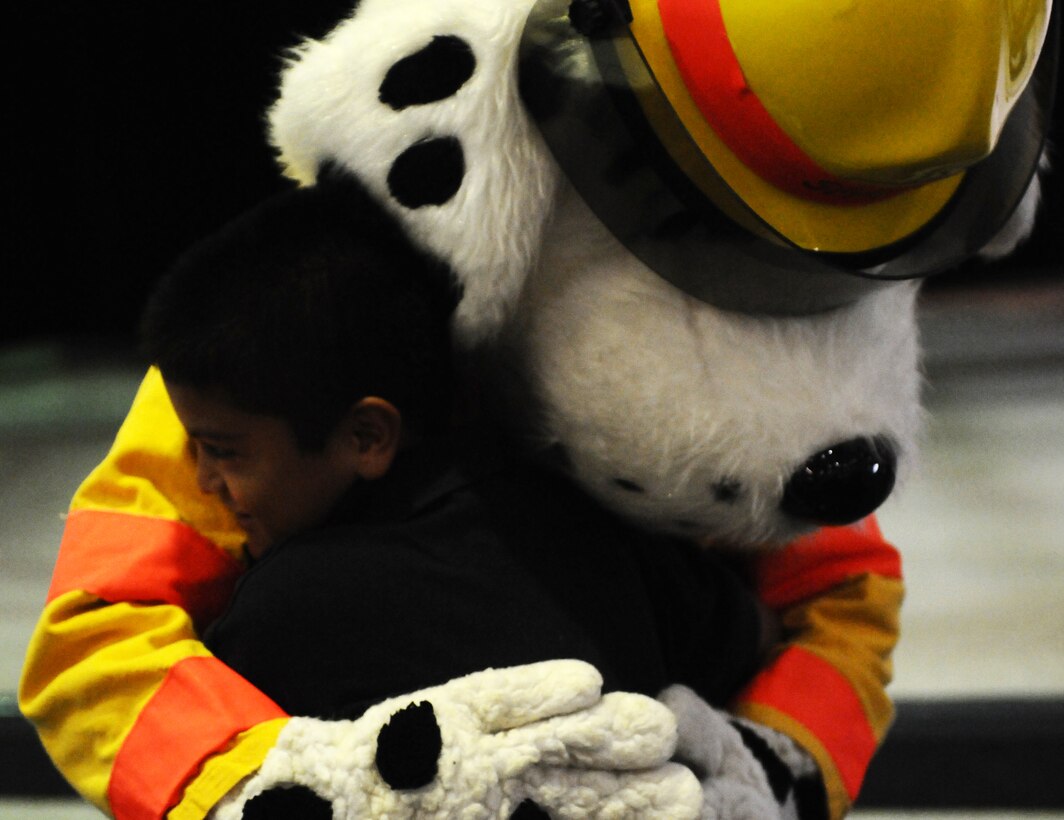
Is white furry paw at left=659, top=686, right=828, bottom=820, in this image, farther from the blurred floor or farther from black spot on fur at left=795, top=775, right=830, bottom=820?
the blurred floor

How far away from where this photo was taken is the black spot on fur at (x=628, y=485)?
0.74 m

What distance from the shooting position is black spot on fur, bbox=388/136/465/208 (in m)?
0.68

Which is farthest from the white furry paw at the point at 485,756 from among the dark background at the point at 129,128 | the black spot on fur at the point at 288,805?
the dark background at the point at 129,128

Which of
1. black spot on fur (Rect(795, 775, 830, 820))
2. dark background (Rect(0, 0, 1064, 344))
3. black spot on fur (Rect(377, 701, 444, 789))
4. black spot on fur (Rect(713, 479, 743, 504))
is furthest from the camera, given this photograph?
dark background (Rect(0, 0, 1064, 344))

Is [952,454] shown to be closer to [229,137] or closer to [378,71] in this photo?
[229,137]

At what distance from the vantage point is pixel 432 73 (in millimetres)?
683

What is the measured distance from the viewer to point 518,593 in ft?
2.33

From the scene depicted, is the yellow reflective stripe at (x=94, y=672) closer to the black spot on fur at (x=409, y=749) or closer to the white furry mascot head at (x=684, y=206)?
the black spot on fur at (x=409, y=749)

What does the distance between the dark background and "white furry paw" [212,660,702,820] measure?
1910 millimetres

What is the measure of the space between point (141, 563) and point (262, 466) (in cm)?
9

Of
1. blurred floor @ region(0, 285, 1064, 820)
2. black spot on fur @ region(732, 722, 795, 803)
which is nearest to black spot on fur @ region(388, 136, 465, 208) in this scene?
black spot on fur @ region(732, 722, 795, 803)

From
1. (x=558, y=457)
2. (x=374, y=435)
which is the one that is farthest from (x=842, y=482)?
(x=374, y=435)

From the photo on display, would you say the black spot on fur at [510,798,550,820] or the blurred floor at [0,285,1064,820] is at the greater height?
the black spot on fur at [510,798,550,820]

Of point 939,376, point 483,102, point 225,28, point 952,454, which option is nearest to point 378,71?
point 483,102
